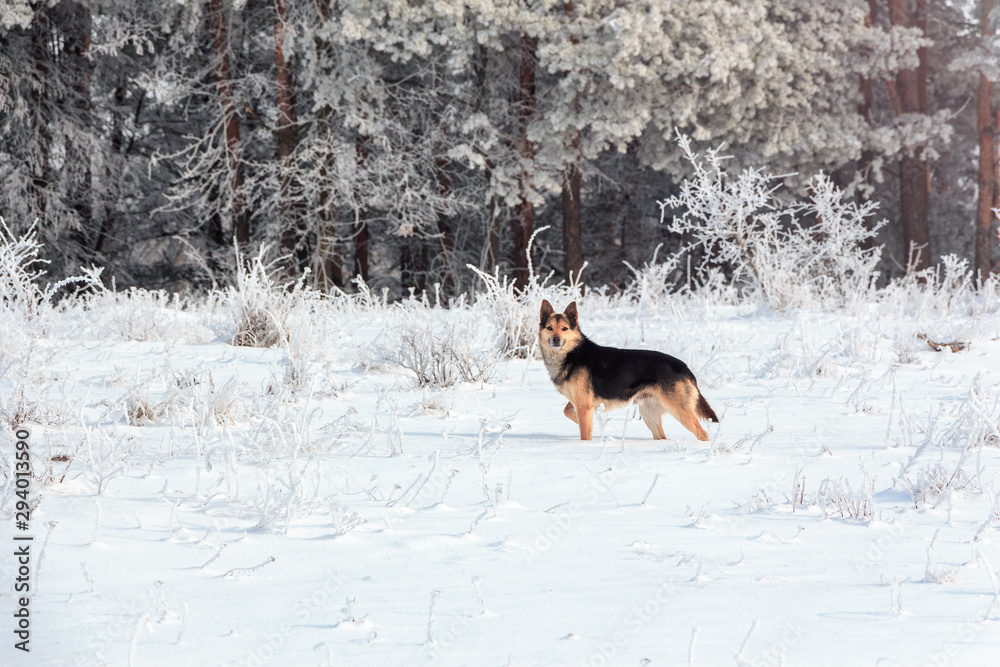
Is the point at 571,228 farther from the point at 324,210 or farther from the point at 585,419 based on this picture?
the point at 585,419

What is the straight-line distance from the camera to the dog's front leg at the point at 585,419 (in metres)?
5.23

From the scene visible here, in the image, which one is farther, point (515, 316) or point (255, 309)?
point (255, 309)

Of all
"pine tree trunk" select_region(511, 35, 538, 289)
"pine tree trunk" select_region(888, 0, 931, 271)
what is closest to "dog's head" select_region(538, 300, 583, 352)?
"pine tree trunk" select_region(511, 35, 538, 289)

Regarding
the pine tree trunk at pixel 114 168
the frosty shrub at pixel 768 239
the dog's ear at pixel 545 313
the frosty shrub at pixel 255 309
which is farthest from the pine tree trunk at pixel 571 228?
the dog's ear at pixel 545 313

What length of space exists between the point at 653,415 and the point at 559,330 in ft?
2.60

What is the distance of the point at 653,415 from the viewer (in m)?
5.39

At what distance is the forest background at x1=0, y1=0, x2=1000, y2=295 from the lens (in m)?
17.6

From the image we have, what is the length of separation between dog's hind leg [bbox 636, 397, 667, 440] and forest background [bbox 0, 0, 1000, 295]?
11.3 meters

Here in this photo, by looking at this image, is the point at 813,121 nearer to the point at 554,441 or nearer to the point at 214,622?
the point at 554,441

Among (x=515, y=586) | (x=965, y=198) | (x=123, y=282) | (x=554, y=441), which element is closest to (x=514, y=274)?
(x=123, y=282)

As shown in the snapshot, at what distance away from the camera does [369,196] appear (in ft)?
62.4

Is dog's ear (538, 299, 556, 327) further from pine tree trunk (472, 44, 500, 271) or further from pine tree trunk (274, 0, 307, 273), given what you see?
pine tree trunk (472, 44, 500, 271)

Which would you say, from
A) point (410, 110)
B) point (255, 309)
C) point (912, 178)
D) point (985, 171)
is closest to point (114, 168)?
point (410, 110)

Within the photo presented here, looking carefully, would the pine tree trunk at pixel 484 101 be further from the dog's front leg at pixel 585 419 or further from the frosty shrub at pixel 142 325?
the dog's front leg at pixel 585 419
